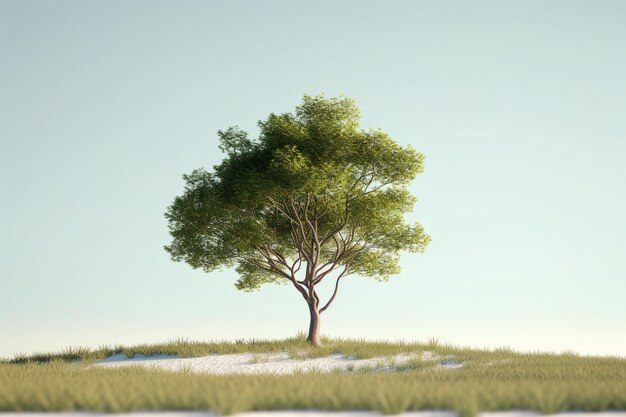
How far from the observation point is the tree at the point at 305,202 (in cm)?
2467

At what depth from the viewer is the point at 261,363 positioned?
21797 millimetres

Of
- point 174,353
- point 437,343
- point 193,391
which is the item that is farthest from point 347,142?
point 193,391

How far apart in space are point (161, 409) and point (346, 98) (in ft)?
61.8

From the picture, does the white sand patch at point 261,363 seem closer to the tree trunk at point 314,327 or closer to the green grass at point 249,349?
the green grass at point 249,349

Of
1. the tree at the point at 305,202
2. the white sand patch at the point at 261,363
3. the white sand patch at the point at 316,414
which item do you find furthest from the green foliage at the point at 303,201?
the white sand patch at the point at 316,414

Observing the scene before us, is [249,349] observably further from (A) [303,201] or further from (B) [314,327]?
(A) [303,201]

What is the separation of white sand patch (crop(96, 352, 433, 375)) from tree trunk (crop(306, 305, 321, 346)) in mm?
2239

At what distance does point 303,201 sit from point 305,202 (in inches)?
3.7

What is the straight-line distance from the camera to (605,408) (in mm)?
8539

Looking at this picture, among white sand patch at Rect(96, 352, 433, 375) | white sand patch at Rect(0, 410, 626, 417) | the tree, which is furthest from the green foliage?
white sand patch at Rect(0, 410, 626, 417)

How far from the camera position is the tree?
24.7 m

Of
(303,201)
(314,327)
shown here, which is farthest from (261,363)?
(303,201)

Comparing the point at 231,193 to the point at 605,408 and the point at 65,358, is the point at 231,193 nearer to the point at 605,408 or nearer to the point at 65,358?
the point at 65,358

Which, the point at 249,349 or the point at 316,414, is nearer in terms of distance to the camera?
the point at 316,414
